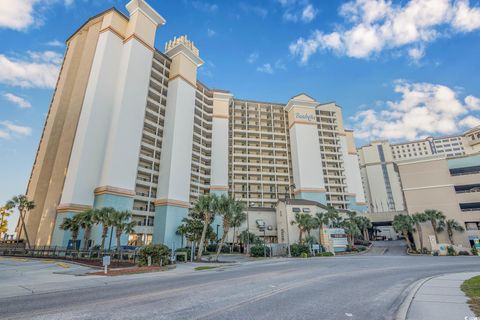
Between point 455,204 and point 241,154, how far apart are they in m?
54.5

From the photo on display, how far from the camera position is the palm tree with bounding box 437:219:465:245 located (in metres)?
46.5

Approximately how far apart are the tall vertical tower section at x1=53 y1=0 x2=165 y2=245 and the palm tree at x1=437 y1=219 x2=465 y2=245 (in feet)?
198

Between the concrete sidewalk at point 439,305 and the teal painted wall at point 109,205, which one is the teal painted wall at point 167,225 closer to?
the teal painted wall at point 109,205

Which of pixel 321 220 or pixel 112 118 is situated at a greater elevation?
pixel 112 118

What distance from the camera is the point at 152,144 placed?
59.5 m

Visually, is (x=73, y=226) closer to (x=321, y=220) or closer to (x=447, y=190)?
(x=321, y=220)

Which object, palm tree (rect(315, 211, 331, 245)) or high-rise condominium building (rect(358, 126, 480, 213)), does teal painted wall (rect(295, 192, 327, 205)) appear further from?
high-rise condominium building (rect(358, 126, 480, 213))

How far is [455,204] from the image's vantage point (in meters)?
48.4

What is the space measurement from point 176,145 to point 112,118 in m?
14.7

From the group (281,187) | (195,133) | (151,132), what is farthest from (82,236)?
(281,187)

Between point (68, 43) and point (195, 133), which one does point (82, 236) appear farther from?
point (68, 43)

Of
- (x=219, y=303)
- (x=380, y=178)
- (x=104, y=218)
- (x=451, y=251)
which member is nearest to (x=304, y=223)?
A: (x=451, y=251)

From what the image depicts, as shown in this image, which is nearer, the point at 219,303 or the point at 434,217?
the point at 219,303

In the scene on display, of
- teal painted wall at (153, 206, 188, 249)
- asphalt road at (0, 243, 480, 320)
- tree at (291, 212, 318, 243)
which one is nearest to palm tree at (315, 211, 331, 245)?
tree at (291, 212, 318, 243)
